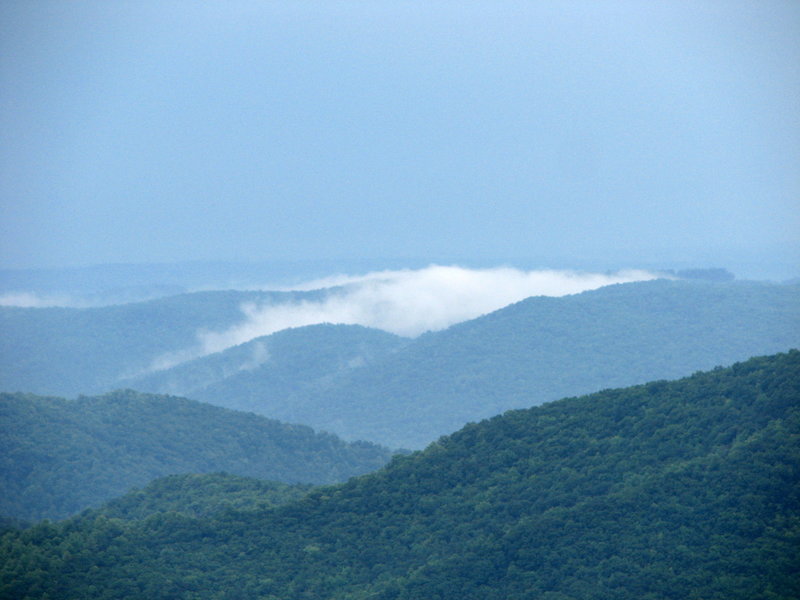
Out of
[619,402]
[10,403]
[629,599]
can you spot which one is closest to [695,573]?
[629,599]

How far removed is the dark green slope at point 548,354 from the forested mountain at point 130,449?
35.6 meters

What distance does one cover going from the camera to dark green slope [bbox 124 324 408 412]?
16200 cm

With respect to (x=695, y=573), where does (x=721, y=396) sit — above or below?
above

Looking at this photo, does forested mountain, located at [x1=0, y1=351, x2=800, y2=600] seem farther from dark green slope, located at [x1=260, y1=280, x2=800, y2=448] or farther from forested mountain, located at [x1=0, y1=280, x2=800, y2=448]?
forested mountain, located at [x1=0, y1=280, x2=800, y2=448]

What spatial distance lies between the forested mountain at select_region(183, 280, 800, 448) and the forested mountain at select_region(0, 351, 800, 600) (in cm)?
7614

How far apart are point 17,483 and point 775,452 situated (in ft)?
194

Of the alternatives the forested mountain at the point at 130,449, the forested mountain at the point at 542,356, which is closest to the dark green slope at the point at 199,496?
the forested mountain at the point at 130,449

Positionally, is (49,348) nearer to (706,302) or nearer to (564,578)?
(706,302)

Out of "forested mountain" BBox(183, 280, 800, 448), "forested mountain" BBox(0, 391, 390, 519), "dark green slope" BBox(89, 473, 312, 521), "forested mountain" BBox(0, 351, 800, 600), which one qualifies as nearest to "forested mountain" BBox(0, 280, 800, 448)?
"forested mountain" BBox(183, 280, 800, 448)

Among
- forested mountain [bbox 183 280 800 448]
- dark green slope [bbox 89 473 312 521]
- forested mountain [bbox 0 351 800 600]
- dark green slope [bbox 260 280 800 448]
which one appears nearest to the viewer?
forested mountain [bbox 0 351 800 600]

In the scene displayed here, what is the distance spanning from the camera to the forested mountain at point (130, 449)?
76938 mm

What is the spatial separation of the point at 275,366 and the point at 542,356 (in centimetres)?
4929

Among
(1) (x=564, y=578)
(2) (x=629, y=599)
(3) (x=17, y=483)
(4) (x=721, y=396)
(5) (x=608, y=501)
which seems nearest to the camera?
(2) (x=629, y=599)

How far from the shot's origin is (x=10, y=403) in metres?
84.2
